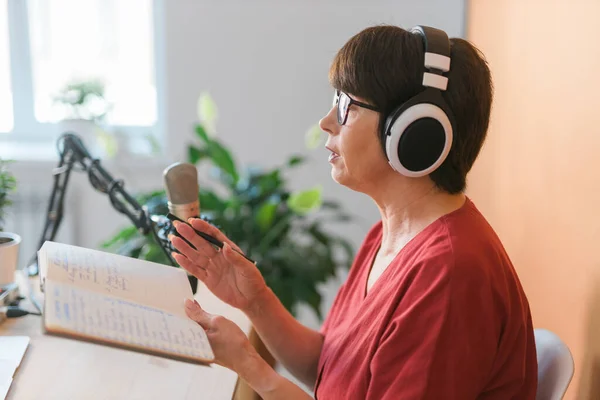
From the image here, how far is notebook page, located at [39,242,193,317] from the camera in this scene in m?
0.97

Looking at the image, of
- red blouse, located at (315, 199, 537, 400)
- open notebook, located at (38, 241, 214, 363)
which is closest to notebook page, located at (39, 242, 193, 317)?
open notebook, located at (38, 241, 214, 363)

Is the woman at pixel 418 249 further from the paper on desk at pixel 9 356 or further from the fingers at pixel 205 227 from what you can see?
the paper on desk at pixel 9 356

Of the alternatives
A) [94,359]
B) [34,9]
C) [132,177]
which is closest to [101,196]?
[132,177]

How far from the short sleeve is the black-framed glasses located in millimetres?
269

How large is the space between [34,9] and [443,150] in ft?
8.03

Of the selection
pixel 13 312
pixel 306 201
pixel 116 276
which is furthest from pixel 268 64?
pixel 116 276

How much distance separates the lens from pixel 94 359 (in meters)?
1.12

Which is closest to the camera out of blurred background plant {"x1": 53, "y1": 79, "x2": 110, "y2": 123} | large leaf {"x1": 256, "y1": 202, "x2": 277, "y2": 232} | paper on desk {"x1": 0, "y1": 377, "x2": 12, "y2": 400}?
paper on desk {"x1": 0, "y1": 377, "x2": 12, "y2": 400}

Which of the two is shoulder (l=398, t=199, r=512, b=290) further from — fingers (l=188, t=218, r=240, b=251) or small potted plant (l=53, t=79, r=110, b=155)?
small potted plant (l=53, t=79, r=110, b=155)

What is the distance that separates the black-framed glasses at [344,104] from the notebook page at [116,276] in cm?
40

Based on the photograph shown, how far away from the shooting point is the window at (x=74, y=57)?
111 inches

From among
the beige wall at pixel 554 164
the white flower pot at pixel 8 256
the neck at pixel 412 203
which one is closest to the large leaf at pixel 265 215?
the beige wall at pixel 554 164

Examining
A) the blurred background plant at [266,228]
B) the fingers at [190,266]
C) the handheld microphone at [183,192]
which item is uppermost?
the handheld microphone at [183,192]

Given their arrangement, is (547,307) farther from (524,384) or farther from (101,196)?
(101,196)
